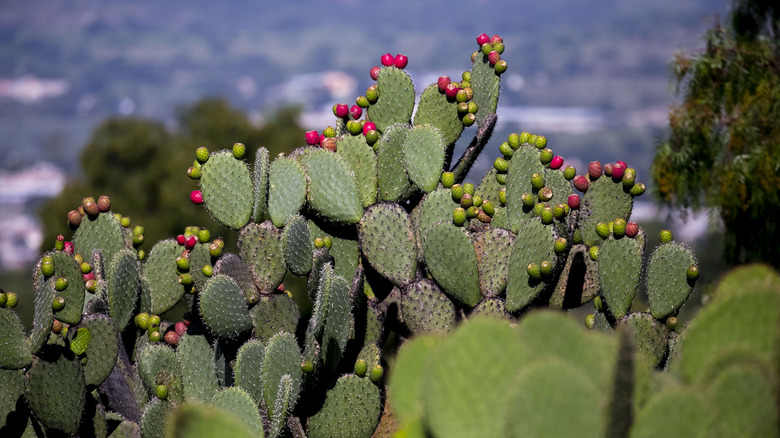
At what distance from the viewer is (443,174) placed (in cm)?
342

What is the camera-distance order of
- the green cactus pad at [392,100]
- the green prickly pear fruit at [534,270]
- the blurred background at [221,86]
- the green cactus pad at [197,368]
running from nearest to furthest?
the green prickly pear fruit at [534,270], the green cactus pad at [197,368], the green cactus pad at [392,100], the blurred background at [221,86]

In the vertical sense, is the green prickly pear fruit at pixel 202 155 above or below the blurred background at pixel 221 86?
above

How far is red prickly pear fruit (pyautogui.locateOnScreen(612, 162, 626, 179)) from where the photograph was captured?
3244mm

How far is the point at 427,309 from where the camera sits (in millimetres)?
3174

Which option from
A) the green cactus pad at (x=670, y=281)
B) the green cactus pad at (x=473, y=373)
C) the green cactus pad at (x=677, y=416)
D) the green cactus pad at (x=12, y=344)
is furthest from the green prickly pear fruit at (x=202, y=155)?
the green cactus pad at (x=677, y=416)

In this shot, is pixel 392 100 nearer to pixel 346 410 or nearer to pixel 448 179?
pixel 448 179

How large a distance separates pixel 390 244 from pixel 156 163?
21712 millimetres

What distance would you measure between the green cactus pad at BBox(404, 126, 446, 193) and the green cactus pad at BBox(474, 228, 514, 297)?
0.34 m

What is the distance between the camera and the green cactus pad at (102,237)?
365cm

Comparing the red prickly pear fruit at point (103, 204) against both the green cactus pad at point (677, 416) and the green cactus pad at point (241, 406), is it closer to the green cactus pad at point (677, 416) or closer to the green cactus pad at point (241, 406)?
the green cactus pad at point (241, 406)

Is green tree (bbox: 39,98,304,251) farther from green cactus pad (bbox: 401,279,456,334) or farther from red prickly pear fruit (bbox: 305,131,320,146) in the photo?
green cactus pad (bbox: 401,279,456,334)

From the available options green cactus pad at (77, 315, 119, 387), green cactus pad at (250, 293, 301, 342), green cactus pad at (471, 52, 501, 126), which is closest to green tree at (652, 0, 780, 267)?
green cactus pad at (471, 52, 501, 126)

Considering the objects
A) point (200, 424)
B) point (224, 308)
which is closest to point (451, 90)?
point (224, 308)

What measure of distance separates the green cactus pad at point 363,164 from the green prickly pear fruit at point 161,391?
1.11 metres
